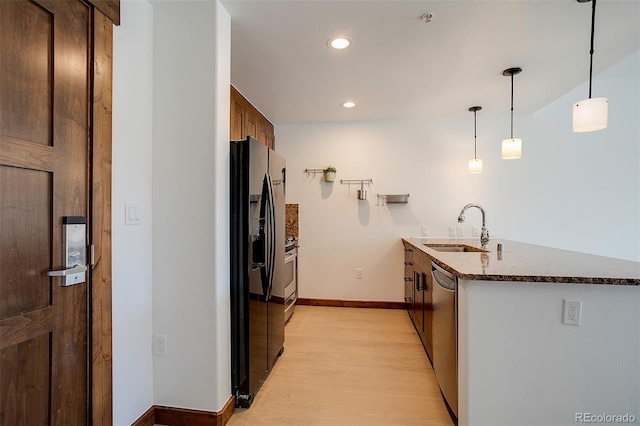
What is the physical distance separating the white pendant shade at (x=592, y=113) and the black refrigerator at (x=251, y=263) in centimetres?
194

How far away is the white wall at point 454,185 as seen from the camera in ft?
11.6

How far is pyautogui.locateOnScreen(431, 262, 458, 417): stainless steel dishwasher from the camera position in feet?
5.66

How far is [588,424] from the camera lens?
4.79ft

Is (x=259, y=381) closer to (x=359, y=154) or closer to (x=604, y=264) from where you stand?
(x=604, y=264)

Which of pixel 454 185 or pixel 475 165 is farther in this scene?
pixel 454 185

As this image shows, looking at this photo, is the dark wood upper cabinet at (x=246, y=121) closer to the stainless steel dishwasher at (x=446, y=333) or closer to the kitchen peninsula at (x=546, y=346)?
the stainless steel dishwasher at (x=446, y=333)

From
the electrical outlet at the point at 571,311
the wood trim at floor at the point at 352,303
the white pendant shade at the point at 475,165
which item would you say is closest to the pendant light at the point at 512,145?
the white pendant shade at the point at 475,165

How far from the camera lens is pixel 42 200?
3.90ft

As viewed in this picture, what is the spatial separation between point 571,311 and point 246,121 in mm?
2989

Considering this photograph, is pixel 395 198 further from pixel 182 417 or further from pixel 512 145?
pixel 182 417

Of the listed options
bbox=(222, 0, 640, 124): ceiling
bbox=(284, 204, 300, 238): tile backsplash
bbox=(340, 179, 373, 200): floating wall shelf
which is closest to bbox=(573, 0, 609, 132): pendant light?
bbox=(222, 0, 640, 124): ceiling

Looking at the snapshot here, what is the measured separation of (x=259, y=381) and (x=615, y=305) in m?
2.05

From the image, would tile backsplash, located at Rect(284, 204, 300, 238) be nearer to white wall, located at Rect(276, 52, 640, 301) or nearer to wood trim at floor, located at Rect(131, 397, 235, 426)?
white wall, located at Rect(276, 52, 640, 301)

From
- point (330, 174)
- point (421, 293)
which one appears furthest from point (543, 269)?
point (330, 174)
